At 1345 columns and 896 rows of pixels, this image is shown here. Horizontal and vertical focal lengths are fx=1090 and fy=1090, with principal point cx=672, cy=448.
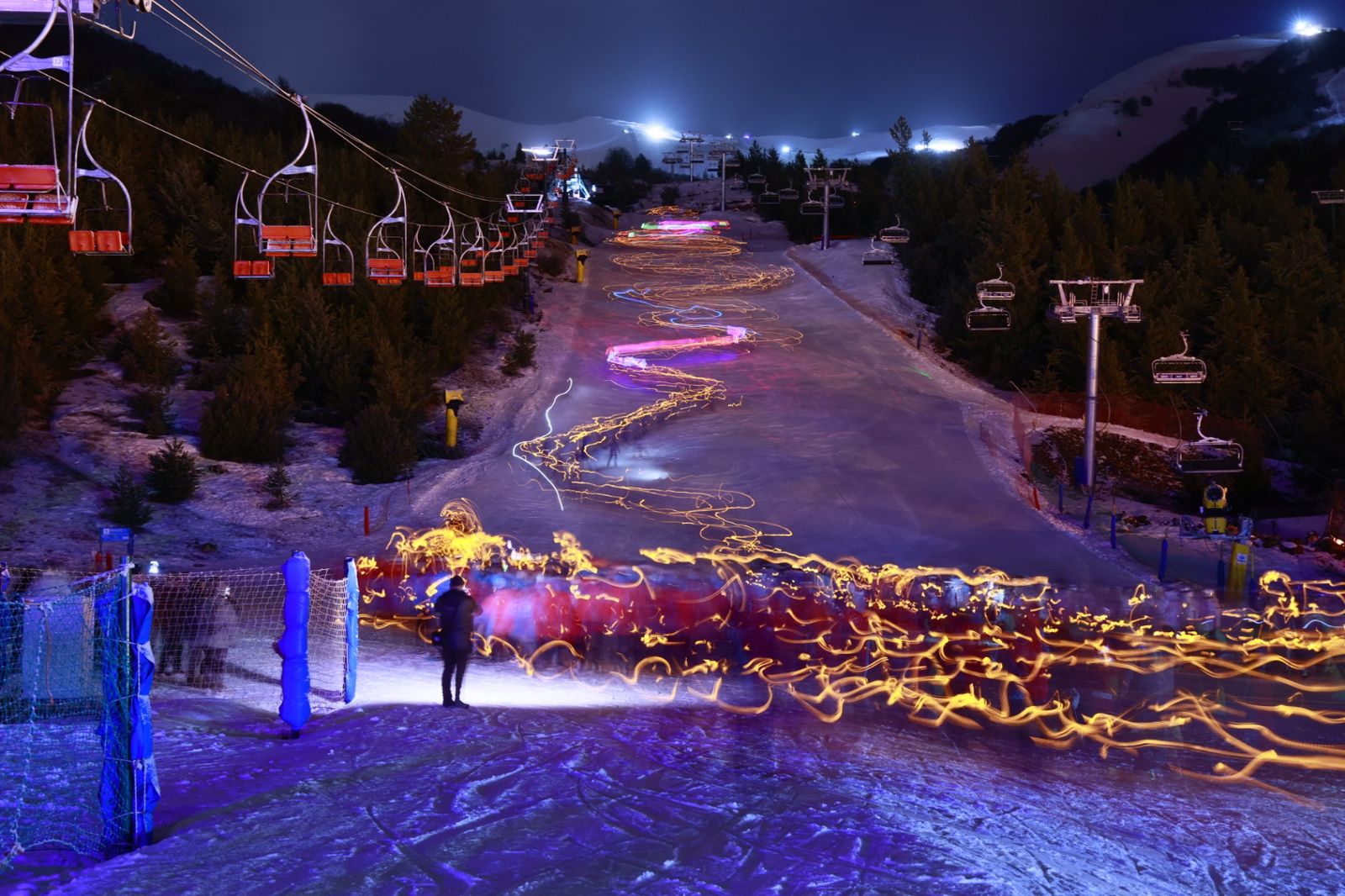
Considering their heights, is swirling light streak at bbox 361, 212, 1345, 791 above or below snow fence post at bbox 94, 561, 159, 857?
below

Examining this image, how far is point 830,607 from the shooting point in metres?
13.2

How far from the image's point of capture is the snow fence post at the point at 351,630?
8.72 metres

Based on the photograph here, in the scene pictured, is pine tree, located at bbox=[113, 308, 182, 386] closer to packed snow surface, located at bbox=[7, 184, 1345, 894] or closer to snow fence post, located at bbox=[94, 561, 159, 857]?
packed snow surface, located at bbox=[7, 184, 1345, 894]

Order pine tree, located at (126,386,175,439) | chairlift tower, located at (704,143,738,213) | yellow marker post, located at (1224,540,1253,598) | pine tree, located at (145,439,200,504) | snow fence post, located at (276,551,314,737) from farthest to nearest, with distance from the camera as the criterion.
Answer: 1. chairlift tower, located at (704,143,738,213)
2. pine tree, located at (126,386,175,439)
3. pine tree, located at (145,439,200,504)
4. yellow marker post, located at (1224,540,1253,598)
5. snow fence post, located at (276,551,314,737)

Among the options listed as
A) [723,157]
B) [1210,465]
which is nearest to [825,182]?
[723,157]

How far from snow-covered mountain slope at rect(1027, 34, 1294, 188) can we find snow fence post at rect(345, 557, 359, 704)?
256 ft

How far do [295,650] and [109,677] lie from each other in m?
2.03

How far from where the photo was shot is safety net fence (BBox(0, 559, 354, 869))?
17.7ft

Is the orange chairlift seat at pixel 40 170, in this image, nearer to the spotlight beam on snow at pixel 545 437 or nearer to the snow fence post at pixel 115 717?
the snow fence post at pixel 115 717

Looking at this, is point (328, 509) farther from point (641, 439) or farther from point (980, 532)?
point (980, 532)

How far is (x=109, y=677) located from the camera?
216 inches

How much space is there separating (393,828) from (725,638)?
6.75 metres

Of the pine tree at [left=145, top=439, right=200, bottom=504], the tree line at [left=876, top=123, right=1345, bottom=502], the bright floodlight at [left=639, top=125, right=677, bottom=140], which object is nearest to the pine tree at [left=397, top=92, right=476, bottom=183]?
the tree line at [left=876, top=123, right=1345, bottom=502]

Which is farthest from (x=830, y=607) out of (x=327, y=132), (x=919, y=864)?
(x=327, y=132)
